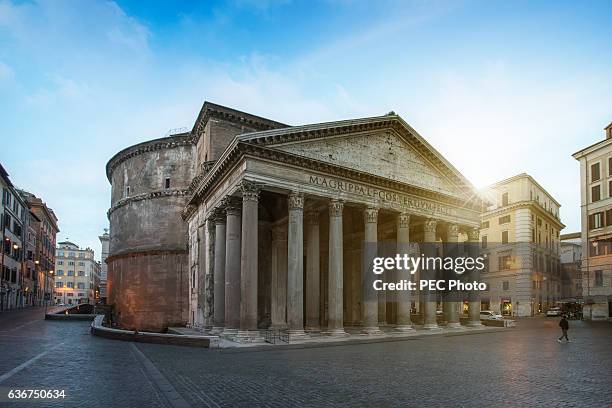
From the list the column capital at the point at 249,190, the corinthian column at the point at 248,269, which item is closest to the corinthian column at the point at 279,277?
the corinthian column at the point at 248,269

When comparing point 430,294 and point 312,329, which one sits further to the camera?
point 430,294

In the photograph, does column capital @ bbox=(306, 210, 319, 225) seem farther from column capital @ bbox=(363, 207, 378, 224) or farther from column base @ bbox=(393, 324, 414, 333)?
column base @ bbox=(393, 324, 414, 333)

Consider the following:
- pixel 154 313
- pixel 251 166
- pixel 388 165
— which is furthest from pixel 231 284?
pixel 154 313

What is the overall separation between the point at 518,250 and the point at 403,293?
29.3 m

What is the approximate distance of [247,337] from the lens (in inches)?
864

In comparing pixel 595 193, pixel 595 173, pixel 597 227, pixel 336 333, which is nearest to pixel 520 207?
pixel 595 193

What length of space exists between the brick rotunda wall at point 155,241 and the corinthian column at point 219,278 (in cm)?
1232

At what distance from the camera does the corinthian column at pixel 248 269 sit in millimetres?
22250

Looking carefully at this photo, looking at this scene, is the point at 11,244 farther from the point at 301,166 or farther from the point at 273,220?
the point at 301,166

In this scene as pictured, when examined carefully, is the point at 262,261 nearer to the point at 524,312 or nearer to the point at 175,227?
the point at 175,227

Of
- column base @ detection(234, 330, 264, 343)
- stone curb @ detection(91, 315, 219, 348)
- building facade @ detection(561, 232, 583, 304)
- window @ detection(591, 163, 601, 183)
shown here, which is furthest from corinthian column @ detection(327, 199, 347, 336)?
building facade @ detection(561, 232, 583, 304)

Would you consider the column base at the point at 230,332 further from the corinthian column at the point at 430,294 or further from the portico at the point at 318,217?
the corinthian column at the point at 430,294

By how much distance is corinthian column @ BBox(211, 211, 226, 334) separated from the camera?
26.4 m

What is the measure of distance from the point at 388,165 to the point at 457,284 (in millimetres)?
11774
